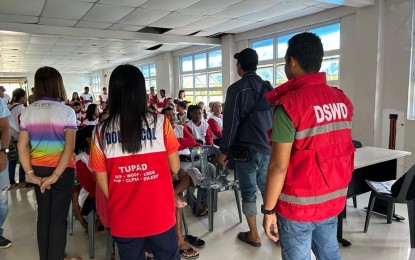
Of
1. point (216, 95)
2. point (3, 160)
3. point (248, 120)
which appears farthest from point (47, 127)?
point (216, 95)

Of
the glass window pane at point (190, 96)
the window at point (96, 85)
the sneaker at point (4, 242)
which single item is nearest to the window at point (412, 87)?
the sneaker at point (4, 242)

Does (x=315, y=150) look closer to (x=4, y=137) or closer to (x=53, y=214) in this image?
(x=53, y=214)

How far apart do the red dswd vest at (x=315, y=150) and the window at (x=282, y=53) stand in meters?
4.67

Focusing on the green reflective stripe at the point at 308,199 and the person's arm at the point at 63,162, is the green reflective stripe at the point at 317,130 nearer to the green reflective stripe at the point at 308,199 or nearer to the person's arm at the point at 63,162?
the green reflective stripe at the point at 308,199

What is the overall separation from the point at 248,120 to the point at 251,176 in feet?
1.52

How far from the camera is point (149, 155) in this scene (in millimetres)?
1266

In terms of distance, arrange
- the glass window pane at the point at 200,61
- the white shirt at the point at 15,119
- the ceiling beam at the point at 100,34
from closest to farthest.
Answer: the white shirt at the point at 15,119
the ceiling beam at the point at 100,34
the glass window pane at the point at 200,61

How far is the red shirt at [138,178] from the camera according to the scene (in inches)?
49.3

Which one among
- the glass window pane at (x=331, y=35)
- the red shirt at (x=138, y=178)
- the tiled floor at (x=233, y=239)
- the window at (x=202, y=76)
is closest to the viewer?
the red shirt at (x=138, y=178)

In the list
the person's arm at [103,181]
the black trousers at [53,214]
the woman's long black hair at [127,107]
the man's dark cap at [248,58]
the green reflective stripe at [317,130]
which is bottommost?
the black trousers at [53,214]

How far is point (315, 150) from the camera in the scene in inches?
45.7

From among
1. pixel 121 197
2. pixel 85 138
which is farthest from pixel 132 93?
pixel 85 138

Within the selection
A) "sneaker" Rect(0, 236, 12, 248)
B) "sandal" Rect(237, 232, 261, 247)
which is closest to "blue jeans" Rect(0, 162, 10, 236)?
"sneaker" Rect(0, 236, 12, 248)

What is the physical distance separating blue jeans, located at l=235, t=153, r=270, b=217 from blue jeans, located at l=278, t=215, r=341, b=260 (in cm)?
102
